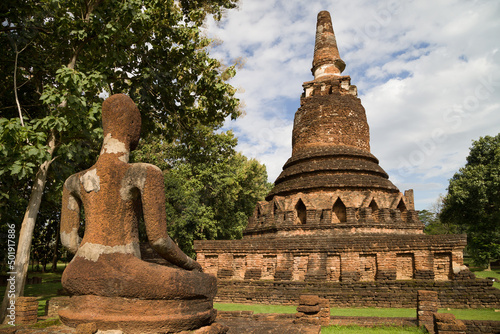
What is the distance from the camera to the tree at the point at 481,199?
73.5ft

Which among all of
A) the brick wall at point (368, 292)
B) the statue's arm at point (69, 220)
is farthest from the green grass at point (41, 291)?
the statue's arm at point (69, 220)

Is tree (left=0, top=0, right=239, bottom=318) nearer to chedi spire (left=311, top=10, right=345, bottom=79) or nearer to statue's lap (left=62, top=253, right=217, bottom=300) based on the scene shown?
statue's lap (left=62, top=253, right=217, bottom=300)

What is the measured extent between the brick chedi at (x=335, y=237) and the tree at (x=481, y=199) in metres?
10.8

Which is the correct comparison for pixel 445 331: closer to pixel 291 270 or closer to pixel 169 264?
pixel 169 264

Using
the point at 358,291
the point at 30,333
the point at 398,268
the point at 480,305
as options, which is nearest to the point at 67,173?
the point at 30,333

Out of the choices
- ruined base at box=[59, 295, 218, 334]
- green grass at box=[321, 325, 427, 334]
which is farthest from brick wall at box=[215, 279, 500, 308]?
ruined base at box=[59, 295, 218, 334]

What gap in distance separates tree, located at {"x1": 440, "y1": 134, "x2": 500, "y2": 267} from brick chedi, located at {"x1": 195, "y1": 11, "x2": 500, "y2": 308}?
Result: 10.8 meters

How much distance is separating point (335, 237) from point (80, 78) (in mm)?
9361

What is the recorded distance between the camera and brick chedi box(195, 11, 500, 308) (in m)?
10.0

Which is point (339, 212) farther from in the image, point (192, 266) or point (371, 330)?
point (192, 266)

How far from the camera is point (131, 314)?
125 inches

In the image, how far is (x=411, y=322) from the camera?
7332 mm

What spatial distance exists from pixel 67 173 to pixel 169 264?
694cm

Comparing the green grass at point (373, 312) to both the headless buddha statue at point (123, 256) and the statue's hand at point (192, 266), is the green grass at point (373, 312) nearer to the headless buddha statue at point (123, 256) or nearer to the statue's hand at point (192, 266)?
the statue's hand at point (192, 266)
